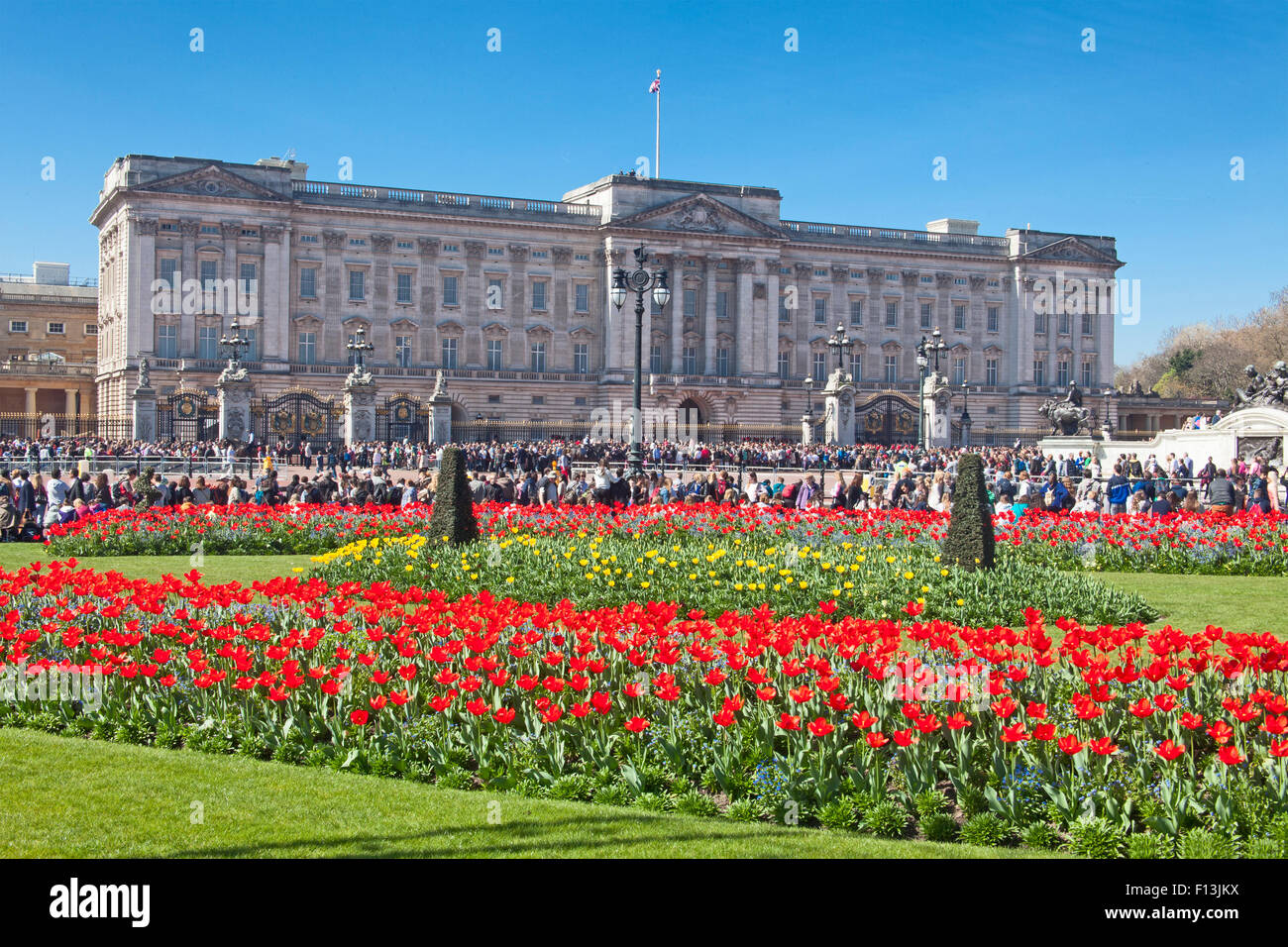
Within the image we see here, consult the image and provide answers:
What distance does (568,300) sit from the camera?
71.9 meters

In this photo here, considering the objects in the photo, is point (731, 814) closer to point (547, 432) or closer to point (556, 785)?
point (556, 785)

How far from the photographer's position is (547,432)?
6631cm

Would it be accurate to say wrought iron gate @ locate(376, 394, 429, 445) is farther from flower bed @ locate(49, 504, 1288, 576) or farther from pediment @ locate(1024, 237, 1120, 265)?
pediment @ locate(1024, 237, 1120, 265)

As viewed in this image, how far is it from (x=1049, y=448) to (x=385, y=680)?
41873 mm

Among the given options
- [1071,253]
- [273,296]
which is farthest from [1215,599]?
[1071,253]

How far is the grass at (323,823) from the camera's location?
251 inches

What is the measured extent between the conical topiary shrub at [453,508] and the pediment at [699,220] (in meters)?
55.6

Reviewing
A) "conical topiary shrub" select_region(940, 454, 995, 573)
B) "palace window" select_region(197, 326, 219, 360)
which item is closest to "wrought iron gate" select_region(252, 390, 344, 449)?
"palace window" select_region(197, 326, 219, 360)

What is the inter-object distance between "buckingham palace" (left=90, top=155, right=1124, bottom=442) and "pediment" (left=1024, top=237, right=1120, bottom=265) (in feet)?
0.44

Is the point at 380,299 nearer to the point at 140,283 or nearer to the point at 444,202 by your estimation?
the point at 444,202

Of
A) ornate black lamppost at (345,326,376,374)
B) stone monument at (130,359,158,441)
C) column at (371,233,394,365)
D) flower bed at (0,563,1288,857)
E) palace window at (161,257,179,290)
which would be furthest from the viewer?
column at (371,233,394,365)

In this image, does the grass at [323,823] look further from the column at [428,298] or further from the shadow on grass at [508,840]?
the column at [428,298]

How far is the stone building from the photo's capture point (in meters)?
70.7

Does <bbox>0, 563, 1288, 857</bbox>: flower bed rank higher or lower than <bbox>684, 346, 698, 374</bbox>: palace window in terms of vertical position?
lower
